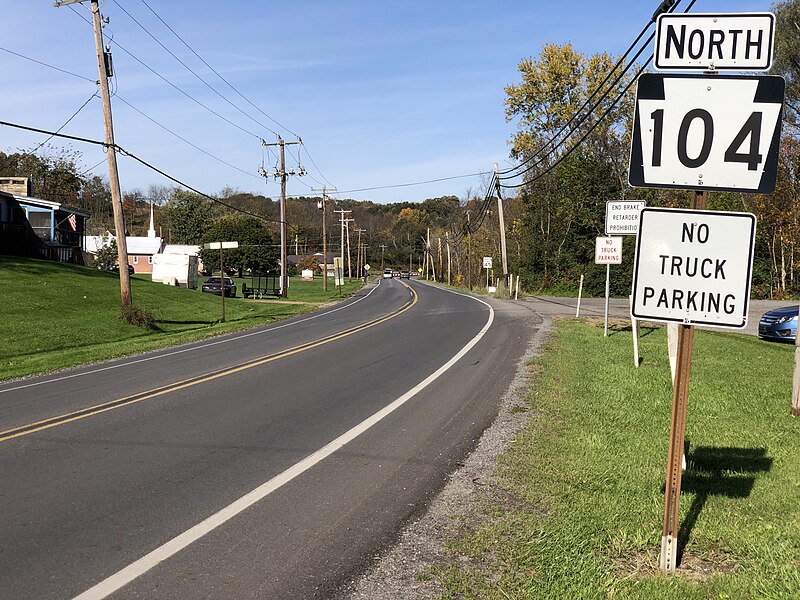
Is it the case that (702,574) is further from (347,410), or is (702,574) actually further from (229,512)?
(347,410)

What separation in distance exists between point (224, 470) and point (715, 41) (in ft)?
17.7

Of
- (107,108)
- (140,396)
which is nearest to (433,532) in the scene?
(140,396)

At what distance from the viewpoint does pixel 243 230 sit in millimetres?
99500

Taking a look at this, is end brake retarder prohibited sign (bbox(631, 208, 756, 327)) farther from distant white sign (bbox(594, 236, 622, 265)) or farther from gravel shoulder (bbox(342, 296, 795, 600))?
distant white sign (bbox(594, 236, 622, 265))

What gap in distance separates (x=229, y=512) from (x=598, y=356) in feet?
33.6

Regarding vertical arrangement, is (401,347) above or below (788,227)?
below

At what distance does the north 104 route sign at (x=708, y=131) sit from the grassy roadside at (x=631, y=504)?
7.60 feet

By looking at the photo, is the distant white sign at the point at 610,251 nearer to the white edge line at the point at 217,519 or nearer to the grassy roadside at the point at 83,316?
the white edge line at the point at 217,519

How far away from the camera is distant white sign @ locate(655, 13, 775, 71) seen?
4352 millimetres

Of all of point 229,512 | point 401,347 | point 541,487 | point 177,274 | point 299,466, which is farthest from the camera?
point 177,274

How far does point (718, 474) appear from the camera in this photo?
6105mm

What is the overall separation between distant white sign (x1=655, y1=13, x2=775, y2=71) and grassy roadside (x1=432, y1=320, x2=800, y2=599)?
3.09 meters

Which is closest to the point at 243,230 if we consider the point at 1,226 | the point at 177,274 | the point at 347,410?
the point at 177,274

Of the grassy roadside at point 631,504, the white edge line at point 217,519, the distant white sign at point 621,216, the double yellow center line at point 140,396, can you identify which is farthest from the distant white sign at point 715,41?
the distant white sign at point 621,216
